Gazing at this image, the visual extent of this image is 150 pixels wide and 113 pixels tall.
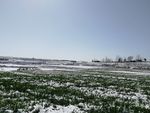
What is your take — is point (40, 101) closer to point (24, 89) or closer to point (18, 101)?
point (18, 101)

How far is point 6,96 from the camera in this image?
44.7 ft

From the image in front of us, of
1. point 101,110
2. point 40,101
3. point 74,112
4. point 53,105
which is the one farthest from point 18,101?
point 101,110

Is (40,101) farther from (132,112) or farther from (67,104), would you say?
(132,112)

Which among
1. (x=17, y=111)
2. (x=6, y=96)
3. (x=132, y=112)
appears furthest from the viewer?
(x=6, y=96)

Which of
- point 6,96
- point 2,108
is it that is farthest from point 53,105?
point 6,96

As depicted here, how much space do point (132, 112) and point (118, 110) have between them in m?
0.75

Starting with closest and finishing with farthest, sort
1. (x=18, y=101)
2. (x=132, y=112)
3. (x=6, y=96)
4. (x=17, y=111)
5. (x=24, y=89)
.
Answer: (x=17, y=111)
(x=132, y=112)
(x=18, y=101)
(x=6, y=96)
(x=24, y=89)

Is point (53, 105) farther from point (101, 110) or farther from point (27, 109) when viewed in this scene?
point (101, 110)

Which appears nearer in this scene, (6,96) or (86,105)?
(86,105)

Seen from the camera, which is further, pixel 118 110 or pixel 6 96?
pixel 6 96

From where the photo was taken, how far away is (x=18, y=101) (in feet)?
40.6

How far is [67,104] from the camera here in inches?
498

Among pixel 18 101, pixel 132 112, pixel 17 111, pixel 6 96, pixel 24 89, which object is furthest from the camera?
pixel 24 89

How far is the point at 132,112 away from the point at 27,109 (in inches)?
218
